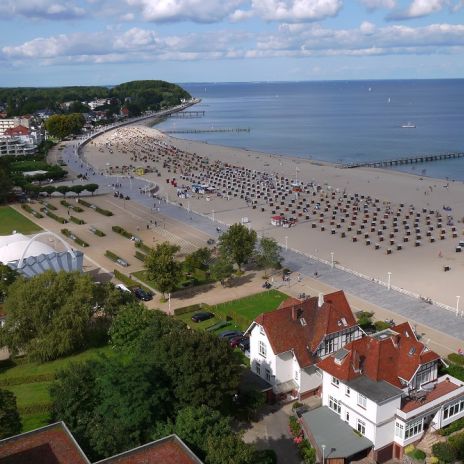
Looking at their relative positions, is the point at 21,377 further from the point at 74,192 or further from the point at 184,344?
the point at 74,192

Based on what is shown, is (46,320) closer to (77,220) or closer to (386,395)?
(386,395)

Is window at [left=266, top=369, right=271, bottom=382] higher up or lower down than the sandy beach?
higher up

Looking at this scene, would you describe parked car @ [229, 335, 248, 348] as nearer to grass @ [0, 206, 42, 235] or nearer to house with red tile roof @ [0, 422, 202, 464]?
house with red tile roof @ [0, 422, 202, 464]

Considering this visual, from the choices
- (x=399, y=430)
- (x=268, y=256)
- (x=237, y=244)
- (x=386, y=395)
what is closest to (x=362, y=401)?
(x=386, y=395)

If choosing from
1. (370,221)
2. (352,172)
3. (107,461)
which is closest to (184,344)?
(107,461)

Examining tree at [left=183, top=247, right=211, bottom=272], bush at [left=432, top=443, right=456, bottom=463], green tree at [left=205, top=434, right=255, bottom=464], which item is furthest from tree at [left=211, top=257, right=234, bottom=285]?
green tree at [left=205, top=434, right=255, bottom=464]

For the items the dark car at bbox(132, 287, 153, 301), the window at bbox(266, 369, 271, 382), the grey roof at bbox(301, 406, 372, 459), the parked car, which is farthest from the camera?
the dark car at bbox(132, 287, 153, 301)
